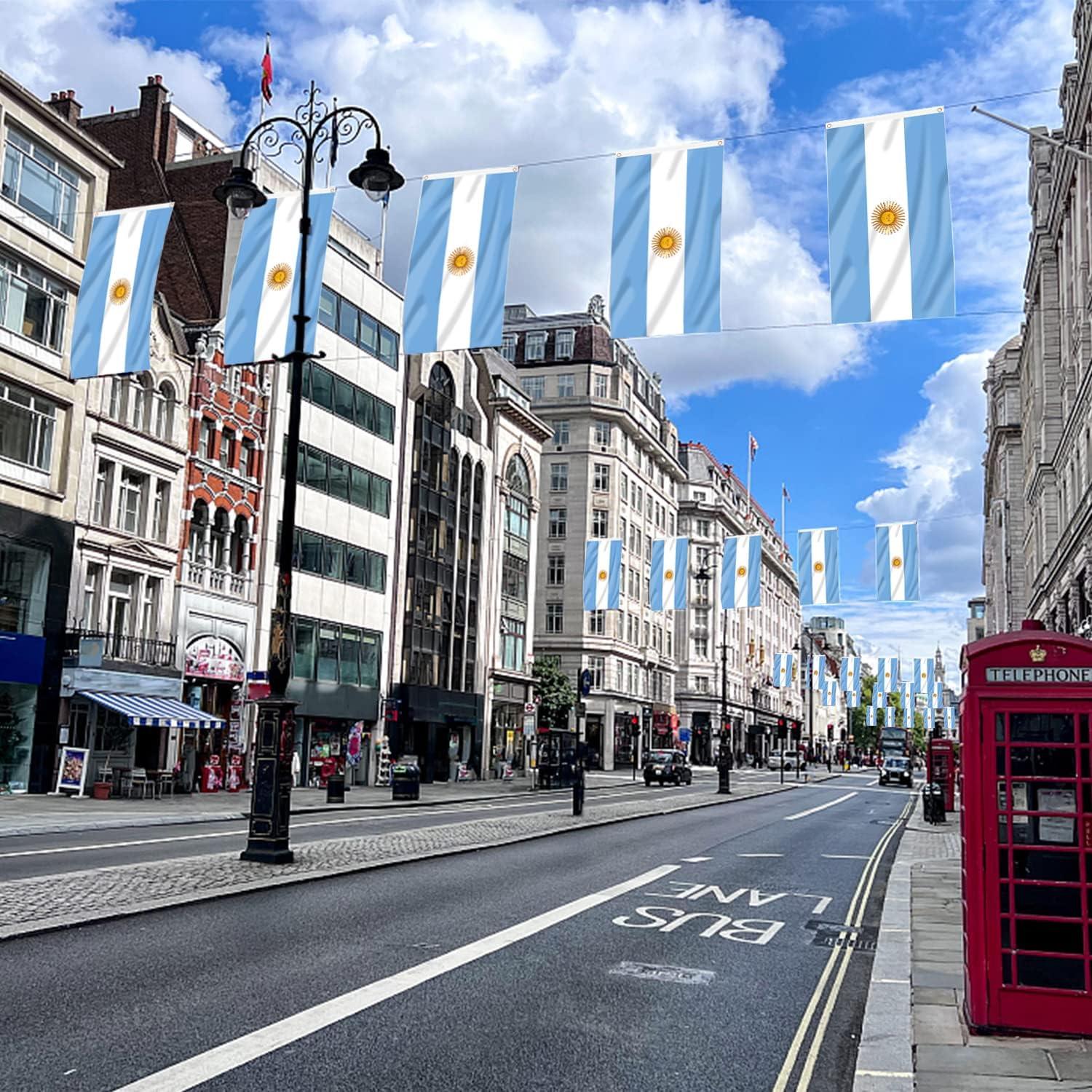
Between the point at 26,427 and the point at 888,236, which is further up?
the point at 26,427

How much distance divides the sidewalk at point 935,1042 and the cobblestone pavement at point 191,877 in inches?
274

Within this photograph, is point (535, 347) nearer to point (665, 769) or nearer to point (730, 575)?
point (665, 769)

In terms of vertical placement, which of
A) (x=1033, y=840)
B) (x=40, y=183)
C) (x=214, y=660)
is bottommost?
(x=1033, y=840)

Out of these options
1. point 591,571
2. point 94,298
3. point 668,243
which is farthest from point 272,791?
point 591,571

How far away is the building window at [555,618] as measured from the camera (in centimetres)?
8019

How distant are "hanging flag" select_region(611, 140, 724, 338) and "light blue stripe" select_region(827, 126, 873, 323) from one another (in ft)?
5.08

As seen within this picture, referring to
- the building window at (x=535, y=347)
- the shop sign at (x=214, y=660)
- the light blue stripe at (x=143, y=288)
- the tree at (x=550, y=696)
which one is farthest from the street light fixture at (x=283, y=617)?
the building window at (x=535, y=347)

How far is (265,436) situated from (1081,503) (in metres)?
26.7

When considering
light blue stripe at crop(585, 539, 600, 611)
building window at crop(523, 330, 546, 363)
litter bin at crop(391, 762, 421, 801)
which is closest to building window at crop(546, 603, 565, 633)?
building window at crop(523, 330, 546, 363)

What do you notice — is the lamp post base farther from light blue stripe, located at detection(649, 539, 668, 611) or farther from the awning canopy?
light blue stripe, located at detection(649, 539, 668, 611)

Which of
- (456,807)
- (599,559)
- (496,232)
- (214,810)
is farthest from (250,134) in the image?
(599,559)

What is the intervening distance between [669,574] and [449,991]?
3627cm

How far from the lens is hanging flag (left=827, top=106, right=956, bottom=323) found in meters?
14.2

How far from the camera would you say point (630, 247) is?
51.5ft
